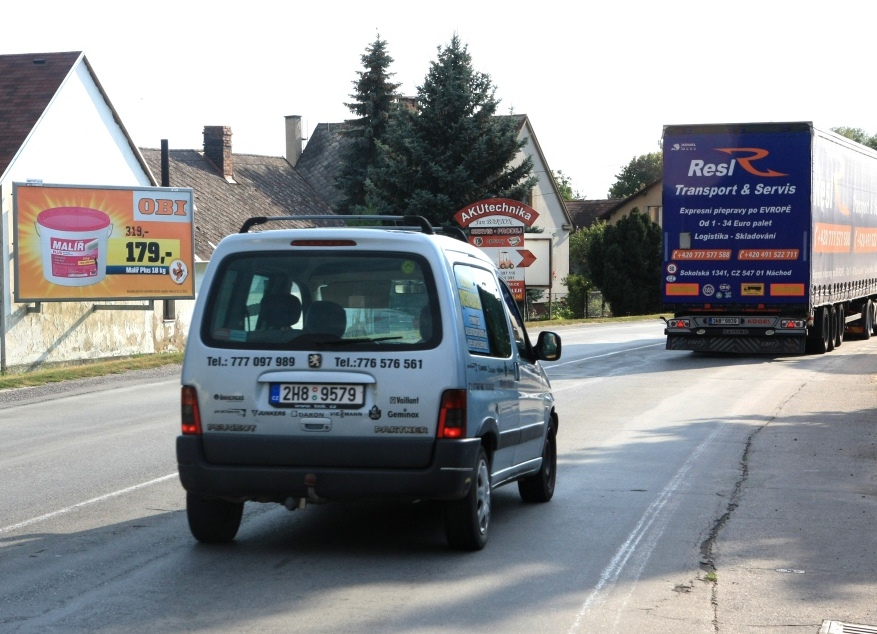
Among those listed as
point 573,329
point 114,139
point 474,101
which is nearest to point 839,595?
point 114,139

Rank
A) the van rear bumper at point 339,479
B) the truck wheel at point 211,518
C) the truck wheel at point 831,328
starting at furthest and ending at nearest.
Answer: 1. the truck wheel at point 831,328
2. the truck wheel at point 211,518
3. the van rear bumper at point 339,479

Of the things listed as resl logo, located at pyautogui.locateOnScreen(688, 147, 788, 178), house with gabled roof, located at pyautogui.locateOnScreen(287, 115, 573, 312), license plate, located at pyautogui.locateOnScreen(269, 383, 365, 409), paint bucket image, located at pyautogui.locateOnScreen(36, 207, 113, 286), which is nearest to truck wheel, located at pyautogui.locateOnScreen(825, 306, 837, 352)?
resl logo, located at pyautogui.locateOnScreen(688, 147, 788, 178)

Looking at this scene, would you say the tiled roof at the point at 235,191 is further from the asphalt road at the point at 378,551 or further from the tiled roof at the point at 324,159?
the asphalt road at the point at 378,551

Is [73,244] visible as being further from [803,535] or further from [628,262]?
[628,262]

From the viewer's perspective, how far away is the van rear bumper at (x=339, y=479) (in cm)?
695

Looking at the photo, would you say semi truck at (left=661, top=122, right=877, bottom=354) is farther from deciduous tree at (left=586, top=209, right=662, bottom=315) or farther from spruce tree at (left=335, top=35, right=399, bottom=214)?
spruce tree at (left=335, top=35, right=399, bottom=214)

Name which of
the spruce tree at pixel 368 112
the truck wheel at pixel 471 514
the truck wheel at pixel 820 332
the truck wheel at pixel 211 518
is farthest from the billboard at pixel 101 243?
the spruce tree at pixel 368 112

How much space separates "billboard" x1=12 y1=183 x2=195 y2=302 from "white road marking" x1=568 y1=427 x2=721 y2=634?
19.0 meters

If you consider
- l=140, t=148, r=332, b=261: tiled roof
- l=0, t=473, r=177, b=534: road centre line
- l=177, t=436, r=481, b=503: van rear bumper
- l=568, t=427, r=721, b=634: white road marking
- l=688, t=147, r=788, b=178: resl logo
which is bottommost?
l=568, t=427, r=721, b=634: white road marking

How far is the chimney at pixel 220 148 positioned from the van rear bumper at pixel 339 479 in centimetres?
4742

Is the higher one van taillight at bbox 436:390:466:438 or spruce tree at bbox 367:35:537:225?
spruce tree at bbox 367:35:537:225

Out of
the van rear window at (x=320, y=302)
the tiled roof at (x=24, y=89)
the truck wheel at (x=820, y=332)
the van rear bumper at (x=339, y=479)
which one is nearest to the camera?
the van rear bumper at (x=339, y=479)

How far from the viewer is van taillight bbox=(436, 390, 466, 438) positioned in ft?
22.9

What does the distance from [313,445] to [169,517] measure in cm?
210
